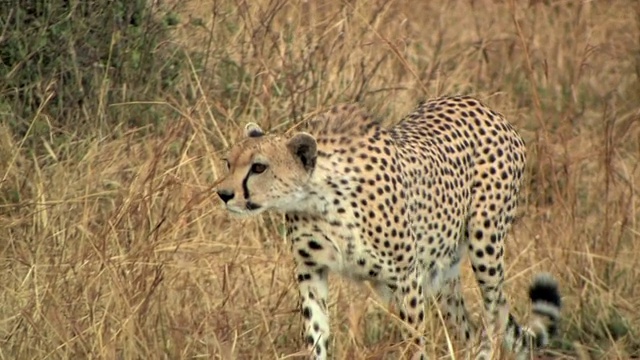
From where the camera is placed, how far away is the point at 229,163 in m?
4.40

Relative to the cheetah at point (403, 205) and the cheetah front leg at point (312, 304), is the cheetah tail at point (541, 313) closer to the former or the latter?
the cheetah at point (403, 205)

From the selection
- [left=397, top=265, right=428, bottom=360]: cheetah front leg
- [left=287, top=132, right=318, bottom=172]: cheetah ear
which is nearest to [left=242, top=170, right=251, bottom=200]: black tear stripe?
[left=287, top=132, right=318, bottom=172]: cheetah ear

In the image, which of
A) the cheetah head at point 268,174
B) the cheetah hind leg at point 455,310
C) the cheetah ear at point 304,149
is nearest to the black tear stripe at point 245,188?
the cheetah head at point 268,174

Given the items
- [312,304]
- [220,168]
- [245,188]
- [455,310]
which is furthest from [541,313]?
[220,168]

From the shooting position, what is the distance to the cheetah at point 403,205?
175 inches

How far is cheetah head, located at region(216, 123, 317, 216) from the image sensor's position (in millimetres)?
4355

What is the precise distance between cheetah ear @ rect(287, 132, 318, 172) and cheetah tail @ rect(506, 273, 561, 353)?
845 mm

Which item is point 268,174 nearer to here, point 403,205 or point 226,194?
point 226,194

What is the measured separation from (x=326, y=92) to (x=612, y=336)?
162cm

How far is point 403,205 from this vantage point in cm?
466

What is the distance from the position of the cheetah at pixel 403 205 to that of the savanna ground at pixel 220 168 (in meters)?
0.13

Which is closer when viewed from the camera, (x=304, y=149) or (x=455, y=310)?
(x=304, y=149)

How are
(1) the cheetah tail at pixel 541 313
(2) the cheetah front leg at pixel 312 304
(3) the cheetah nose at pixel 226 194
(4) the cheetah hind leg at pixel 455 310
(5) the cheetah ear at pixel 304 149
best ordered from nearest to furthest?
(3) the cheetah nose at pixel 226 194 → (5) the cheetah ear at pixel 304 149 → (2) the cheetah front leg at pixel 312 304 → (1) the cheetah tail at pixel 541 313 → (4) the cheetah hind leg at pixel 455 310

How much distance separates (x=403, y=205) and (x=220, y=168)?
4.35ft
